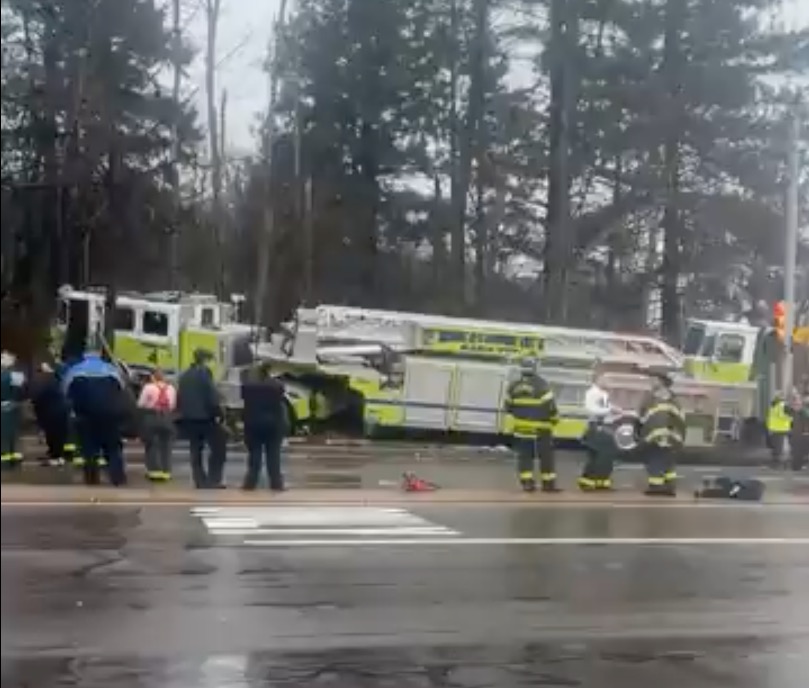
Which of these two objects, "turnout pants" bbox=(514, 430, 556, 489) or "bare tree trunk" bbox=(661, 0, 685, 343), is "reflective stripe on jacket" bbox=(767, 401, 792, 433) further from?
"turnout pants" bbox=(514, 430, 556, 489)

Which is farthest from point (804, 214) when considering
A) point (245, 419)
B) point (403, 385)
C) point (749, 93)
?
point (245, 419)

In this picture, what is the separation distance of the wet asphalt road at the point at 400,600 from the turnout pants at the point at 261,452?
1.26m

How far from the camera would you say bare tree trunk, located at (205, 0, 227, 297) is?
16.2m

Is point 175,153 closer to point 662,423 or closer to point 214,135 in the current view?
point 214,135

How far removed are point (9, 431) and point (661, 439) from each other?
14296 mm

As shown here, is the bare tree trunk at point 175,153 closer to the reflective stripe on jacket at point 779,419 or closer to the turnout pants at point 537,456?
the turnout pants at point 537,456

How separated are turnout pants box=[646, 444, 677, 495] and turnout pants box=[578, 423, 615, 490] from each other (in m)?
0.46

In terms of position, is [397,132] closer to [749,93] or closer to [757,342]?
[749,93]

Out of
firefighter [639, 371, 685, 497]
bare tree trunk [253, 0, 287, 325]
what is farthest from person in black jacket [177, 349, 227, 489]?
bare tree trunk [253, 0, 287, 325]

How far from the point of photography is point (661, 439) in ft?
56.2

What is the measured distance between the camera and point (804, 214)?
3172 cm

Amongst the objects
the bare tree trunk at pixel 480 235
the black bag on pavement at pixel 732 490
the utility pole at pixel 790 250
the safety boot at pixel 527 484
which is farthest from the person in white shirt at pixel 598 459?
the bare tree trunk at pixel 480 235

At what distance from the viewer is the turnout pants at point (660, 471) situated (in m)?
17.1

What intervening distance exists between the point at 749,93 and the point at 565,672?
26.0 m
